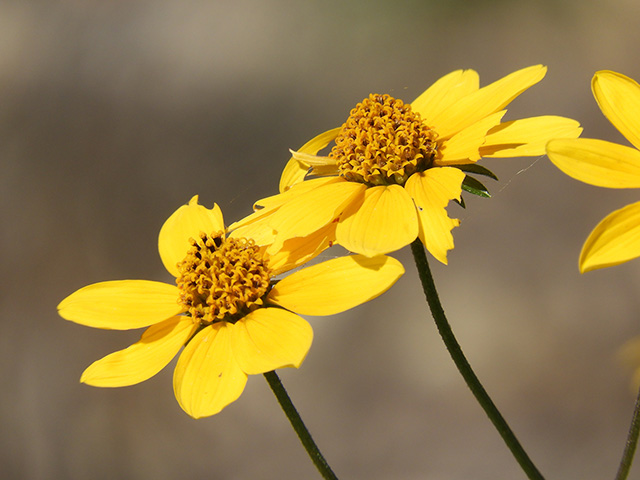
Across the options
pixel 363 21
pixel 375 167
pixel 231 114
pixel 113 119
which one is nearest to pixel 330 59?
pixel 363 21

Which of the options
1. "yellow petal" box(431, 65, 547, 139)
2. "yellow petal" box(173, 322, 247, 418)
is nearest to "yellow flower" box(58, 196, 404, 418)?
"yellow petal" box(173, 322, 247, 418)

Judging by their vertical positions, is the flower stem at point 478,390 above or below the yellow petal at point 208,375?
below

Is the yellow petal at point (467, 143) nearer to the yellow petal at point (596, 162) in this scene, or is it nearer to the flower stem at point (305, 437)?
the yellow petal at point (596, 162)

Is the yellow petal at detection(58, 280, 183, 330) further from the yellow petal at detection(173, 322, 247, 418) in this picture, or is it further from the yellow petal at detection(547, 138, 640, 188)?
the yellow petal at detection(547, 138, 640, 188)

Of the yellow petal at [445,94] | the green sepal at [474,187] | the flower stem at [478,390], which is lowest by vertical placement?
the flower stem at [478,390]

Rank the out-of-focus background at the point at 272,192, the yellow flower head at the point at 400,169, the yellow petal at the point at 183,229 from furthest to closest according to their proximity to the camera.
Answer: the out-of-focus background at the point at 272,192 < the yellow petal at the point at 183,229 < the yellow flower head at the point at 400,169

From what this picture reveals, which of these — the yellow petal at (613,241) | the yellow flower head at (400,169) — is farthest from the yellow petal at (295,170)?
the yellow petal at (613,241)

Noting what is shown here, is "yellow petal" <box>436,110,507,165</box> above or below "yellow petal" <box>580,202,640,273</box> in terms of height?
above
